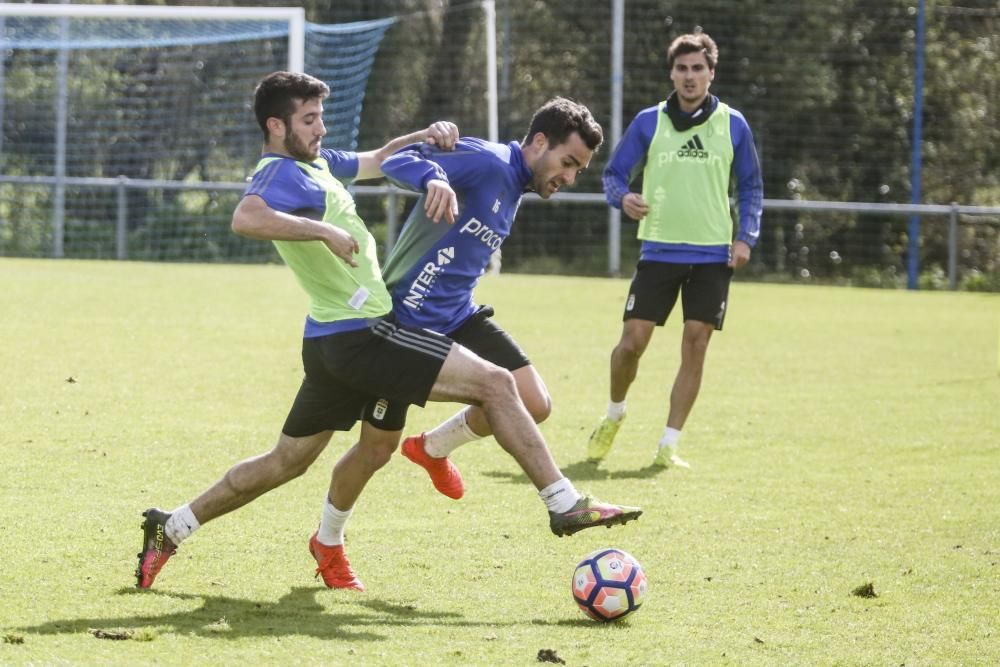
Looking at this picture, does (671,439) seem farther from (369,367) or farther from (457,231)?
(369,367)

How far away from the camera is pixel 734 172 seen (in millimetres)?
8773

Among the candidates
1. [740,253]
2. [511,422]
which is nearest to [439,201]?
[511,422]

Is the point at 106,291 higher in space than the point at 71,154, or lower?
lower

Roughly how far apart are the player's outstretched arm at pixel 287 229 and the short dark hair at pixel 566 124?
1005 mm

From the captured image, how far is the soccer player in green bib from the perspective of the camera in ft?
27.7

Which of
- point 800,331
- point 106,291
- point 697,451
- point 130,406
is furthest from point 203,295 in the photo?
point 697,451

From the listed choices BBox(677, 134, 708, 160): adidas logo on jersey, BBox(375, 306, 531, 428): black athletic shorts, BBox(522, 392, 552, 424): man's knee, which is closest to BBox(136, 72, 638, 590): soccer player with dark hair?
BBox(375, 306, 531, 428): black athletic shorts

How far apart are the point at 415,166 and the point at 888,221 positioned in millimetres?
20023

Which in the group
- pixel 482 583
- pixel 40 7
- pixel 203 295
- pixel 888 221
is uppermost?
pixel 40 7

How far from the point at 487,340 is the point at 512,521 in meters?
0.89

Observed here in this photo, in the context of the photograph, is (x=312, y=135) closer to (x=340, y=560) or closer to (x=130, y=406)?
(x=340, y=560)

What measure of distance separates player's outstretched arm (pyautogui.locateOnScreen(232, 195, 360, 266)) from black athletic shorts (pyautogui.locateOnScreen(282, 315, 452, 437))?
1.17 ft

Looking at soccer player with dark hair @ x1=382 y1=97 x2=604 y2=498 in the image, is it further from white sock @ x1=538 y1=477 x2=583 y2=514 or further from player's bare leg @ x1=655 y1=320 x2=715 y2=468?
player's bare leg @ x1=655 y1=320 x2=715 y2=468

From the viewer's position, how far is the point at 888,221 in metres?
24.3
